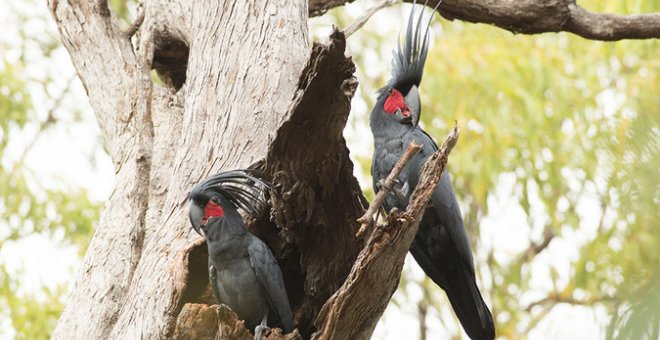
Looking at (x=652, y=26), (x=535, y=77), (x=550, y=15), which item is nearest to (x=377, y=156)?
(x=550, y=15)

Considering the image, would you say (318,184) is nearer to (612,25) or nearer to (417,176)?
(417,176)

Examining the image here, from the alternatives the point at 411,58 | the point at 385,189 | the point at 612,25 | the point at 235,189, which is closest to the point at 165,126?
the point at 235,189

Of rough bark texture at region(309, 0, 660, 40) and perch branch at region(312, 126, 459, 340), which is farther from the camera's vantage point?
rough bark texture at region(309, 0, 660, 40)

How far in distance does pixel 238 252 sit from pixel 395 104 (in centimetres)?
101

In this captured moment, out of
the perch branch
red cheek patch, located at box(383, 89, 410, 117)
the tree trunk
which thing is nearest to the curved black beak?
the tree trunk

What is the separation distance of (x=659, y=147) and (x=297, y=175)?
2.22 meters

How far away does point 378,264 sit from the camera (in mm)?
2605

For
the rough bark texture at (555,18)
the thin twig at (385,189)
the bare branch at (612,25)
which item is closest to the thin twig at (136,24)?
the rough bark texture at (555,18)

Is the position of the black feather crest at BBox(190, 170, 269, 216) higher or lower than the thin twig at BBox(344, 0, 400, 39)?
lower

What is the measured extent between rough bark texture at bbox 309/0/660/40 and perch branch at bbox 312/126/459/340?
223cm

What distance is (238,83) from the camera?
11.6ft

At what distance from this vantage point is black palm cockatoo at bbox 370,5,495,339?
3561 mm

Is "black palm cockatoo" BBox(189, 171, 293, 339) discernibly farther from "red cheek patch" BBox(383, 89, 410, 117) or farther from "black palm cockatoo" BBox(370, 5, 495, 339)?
"red cheek patch" BBox(383, 89, 410, 117)

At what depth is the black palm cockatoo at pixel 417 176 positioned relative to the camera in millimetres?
3561
